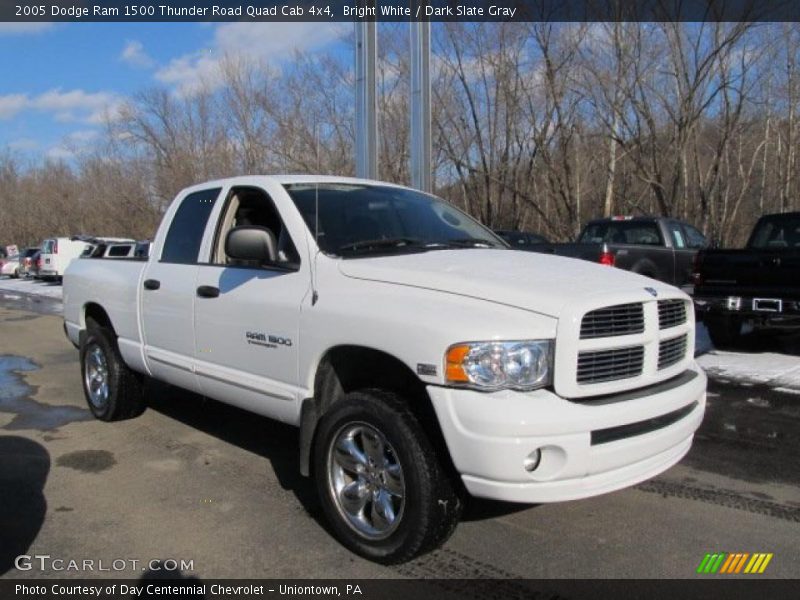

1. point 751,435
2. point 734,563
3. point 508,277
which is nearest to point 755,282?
point 751,435

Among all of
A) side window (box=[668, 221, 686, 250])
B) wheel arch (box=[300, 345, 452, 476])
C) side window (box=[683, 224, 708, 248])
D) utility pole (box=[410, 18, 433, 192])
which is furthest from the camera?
utility pole (box=[410, 18, 433, 192])

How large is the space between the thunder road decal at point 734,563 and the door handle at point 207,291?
3.16m

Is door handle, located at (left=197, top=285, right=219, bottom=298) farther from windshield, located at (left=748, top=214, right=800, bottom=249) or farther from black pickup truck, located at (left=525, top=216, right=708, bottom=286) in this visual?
Result: black pickup truck, located at (left=525, top=216, right=708, bottom=286)

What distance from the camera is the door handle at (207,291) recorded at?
4.48 meters

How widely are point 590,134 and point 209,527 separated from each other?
87.1 ft

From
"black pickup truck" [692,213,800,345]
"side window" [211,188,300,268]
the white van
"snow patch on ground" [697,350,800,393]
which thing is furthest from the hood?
the white van

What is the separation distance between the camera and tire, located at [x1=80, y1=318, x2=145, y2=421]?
19.4ft

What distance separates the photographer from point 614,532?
12.4ft

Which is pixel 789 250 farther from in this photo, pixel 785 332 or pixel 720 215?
pixel 720 215

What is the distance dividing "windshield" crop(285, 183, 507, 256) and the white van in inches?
1064

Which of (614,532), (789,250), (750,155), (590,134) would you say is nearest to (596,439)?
(614,532)

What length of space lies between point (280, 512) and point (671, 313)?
2474 mm

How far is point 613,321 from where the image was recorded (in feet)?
10.6

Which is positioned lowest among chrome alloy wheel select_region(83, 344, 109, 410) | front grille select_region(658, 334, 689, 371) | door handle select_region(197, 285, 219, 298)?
chrome alloy wheel select_region(83, 344, 109, 410)
